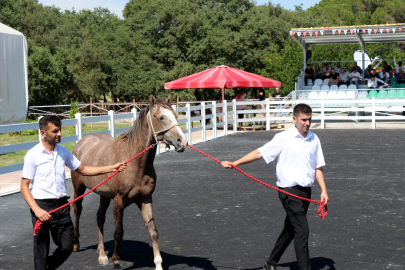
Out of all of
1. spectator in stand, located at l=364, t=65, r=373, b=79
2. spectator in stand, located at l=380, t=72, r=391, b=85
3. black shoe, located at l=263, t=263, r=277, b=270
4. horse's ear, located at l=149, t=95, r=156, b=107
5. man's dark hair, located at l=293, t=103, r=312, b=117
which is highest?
spectator in stand, located at l=364, t=65, r=373, b=79

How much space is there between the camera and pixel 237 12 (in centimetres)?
5569

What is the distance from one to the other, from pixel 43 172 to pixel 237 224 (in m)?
3.35

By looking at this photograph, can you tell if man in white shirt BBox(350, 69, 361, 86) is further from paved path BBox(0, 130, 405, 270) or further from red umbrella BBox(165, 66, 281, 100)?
paved path BBox(0, 130, 405, 270)

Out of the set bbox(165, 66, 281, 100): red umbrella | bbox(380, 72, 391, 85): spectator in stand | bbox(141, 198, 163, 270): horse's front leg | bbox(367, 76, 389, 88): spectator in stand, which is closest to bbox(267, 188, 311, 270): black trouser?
bbox(141, 198, 163, 270): horse's front leg

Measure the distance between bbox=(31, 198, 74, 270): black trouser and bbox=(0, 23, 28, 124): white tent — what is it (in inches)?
866

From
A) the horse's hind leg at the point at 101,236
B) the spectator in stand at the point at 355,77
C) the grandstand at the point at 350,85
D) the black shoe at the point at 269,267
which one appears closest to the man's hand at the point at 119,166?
the horse's hind leg at the point at 101,236

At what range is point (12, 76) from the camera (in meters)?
25.3

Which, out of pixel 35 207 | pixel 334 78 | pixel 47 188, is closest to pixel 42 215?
pixel 35 207

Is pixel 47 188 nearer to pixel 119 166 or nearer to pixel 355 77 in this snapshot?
pixel 119 166

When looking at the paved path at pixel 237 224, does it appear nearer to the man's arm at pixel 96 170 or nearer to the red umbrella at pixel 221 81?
the man's arm at pixel 96 170

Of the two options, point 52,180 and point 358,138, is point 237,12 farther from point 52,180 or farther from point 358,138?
point 52,180

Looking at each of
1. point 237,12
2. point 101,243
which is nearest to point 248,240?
point 101,243

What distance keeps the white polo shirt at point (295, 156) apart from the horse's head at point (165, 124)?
0.83 m

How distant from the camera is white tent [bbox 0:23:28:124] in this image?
24.7m
